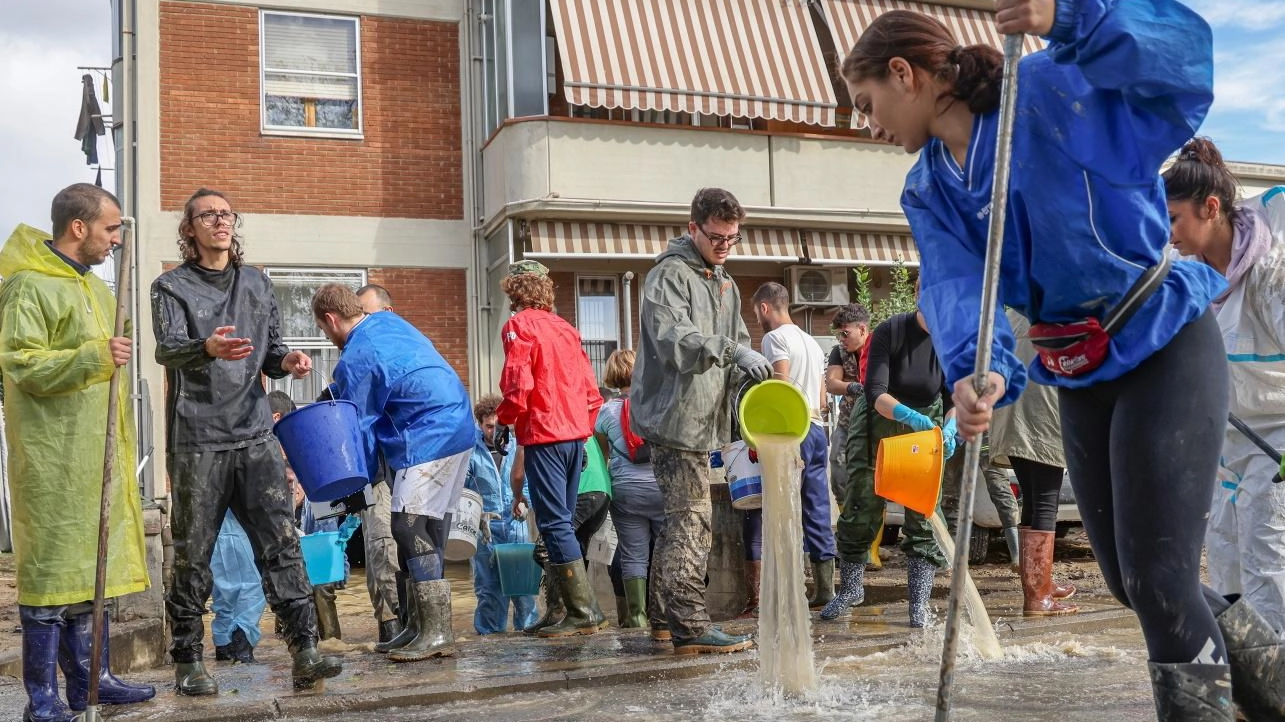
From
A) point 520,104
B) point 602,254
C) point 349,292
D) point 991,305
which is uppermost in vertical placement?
point 520,104

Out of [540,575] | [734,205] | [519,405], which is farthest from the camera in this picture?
[540,575]

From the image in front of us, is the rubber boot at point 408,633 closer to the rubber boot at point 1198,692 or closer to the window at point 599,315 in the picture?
the rubber boot at point 1198,692

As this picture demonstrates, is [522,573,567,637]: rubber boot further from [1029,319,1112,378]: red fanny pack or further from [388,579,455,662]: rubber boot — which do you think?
[1029,319,1112,378]: red fanny pack

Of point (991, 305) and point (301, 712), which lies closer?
point (991, 305)

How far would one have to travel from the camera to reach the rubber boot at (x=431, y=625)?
634 cm

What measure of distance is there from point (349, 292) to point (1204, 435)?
4.90 metres

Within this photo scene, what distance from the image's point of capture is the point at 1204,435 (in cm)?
288

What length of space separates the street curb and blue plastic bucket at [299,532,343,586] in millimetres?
2456

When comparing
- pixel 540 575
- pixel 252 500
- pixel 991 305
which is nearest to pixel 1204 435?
pixel 991 305

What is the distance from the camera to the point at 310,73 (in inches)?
649

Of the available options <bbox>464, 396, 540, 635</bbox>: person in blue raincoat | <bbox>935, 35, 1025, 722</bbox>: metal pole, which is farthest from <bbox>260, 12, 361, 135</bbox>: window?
<bbox>935, 35, 1025, 722</bbox>: metal pole

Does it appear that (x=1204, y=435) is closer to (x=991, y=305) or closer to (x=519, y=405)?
(x=991, y=305)

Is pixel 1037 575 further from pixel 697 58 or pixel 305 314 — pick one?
pixel 305 314

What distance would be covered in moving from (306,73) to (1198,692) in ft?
50.6
